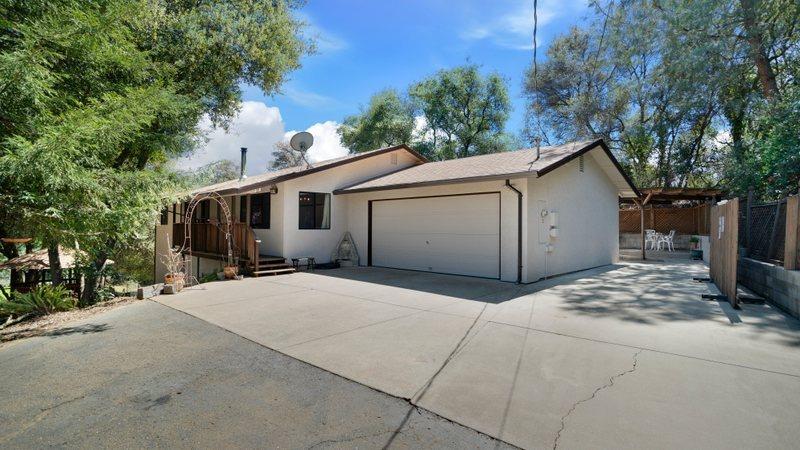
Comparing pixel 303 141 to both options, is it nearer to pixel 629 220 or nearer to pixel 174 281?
pixel 174 281

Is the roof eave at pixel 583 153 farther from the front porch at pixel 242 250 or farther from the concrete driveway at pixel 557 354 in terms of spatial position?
the front porch at pixel 242 250

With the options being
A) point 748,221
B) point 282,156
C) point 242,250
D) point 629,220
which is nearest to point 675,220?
point 629,220

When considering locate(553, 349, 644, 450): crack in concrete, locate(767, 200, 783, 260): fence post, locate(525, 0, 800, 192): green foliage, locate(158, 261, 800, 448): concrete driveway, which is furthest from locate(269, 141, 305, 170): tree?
locate(553, 349, 644, 450): crack in concrete

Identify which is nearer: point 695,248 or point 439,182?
point 439,182

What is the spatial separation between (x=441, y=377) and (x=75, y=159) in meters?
6.50

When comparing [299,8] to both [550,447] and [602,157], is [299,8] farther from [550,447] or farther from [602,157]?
[550,447]

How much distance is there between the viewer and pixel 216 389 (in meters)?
3.54

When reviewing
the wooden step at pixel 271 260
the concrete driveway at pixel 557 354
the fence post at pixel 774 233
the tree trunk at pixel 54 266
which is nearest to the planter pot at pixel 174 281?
the concrete driveway at pixel 557 354

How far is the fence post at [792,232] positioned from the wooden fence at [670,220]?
14.4 m

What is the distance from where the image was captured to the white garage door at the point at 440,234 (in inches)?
399

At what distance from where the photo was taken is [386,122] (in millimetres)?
26938

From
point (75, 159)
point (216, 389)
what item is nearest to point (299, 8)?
point (75, 159)

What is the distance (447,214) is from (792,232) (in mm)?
6903

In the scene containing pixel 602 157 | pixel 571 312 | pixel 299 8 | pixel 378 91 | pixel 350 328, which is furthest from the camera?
pixel 378 91
